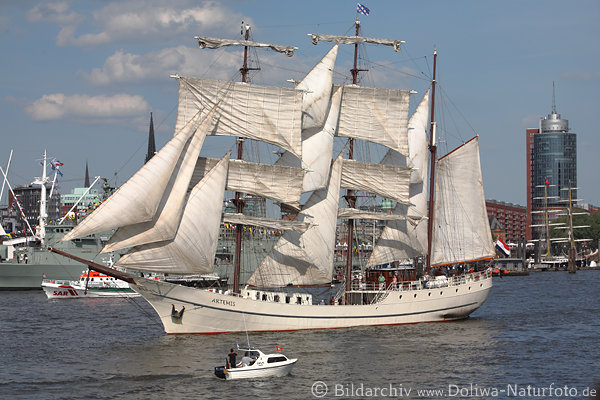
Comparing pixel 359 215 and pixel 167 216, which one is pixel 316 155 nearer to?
pixel 359 215

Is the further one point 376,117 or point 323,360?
point 376,117

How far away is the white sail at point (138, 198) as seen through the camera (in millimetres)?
44003

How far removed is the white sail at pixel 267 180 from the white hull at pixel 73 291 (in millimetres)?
37960

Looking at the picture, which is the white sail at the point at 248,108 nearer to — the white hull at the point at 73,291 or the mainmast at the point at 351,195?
the mainmast at the point at 351,195

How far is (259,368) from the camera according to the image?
122 ft

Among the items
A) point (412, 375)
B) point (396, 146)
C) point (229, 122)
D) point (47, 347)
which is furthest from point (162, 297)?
point (396, 146)

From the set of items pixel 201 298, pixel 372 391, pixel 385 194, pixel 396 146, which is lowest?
pixel 372 391

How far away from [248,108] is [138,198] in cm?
1284

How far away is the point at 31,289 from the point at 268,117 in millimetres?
61955

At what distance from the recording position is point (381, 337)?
5069 cm

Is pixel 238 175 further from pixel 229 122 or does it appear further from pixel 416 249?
pixel 416 249

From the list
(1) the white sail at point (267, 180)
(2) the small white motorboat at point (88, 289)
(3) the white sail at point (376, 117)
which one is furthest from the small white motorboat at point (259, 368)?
(2) the small white motorboat at point (88, 289)

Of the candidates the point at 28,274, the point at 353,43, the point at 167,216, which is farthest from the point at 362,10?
the point at 28,274

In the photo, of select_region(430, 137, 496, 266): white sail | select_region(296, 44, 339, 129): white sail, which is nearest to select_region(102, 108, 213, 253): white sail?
select_region(296, 44, 339, 129): white sail
